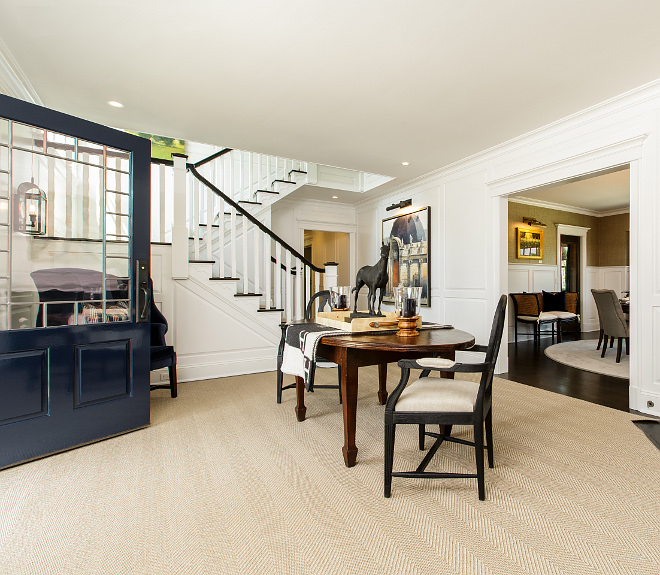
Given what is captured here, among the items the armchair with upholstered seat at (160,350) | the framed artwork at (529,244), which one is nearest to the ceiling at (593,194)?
the framed artwork at (529,244)

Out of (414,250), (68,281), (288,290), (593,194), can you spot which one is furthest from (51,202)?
(593,194)

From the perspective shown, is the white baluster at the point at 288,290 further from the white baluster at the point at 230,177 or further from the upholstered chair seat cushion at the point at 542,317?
the upholstered chair seat cushion at the point at 542,317

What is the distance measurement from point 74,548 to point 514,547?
68.4 inches

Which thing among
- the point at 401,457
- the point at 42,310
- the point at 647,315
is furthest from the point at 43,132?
the point at 647,315

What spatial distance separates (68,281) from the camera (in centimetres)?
242

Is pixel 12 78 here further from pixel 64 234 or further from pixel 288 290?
pixel 288 290

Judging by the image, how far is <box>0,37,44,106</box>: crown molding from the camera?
249 cm

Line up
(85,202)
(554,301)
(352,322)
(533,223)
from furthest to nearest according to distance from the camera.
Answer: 1. (533,223)
2. (554,301)
3. (85,202)
4. (352,322)

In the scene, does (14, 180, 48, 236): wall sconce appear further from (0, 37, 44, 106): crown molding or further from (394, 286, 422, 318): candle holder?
(394, 286, 422, 318): candle holder

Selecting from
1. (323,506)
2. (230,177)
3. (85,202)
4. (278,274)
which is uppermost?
(230,177)

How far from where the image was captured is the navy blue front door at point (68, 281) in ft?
7.13

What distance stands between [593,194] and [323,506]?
297 inches

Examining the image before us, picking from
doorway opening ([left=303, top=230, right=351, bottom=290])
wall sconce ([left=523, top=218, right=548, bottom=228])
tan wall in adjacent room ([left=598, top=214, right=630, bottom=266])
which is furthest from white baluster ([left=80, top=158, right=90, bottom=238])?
tan wall in adjacent room ([left=598, top=214, right=630, bottom=266])

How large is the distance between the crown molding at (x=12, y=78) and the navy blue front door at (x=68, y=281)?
2.14 ft
